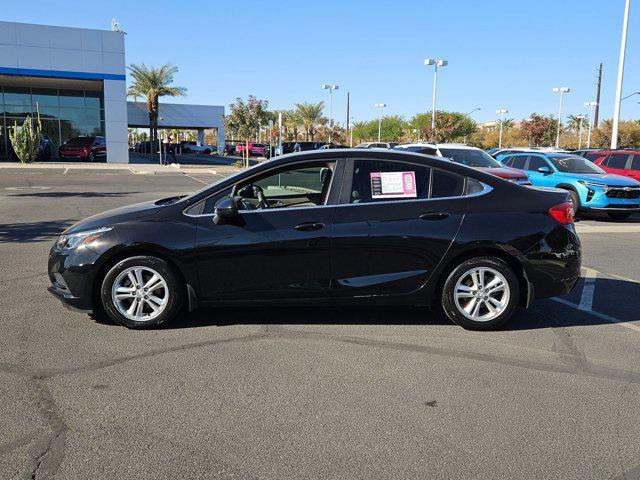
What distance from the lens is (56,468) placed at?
9.66ft

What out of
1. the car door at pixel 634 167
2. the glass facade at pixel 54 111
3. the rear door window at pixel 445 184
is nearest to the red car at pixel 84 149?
the glass facade at pixel 54 111

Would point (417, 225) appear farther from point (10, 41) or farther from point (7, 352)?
point (10, 41)

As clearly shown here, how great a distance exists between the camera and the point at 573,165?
14898 mm

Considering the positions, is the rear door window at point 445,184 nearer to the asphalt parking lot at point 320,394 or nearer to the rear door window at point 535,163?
the asphalt parking lot at point 320,394

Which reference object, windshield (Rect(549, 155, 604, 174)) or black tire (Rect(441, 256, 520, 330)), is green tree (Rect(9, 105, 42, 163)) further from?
black tire (Rect(441, 256, 520, 330))

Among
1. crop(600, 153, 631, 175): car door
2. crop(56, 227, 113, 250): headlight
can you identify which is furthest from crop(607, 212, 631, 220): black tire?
crop(56, 227, 113, 250): headlight

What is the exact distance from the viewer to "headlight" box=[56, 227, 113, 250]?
16.7ft

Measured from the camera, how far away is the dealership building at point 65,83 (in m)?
35.2

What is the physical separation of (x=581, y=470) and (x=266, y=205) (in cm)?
348

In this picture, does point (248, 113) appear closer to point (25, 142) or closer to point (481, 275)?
point (25, 142)

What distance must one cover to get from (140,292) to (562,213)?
4008 mm

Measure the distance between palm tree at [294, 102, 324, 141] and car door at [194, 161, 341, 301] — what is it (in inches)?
2644

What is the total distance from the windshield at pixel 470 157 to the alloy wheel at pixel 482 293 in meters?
9.68

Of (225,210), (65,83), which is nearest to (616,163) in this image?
(225,210)
